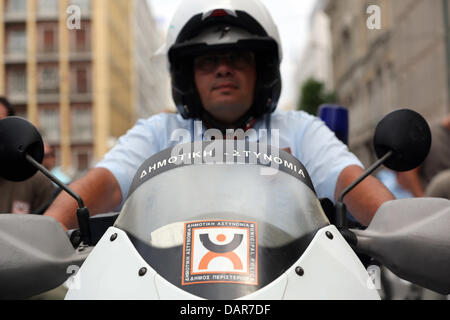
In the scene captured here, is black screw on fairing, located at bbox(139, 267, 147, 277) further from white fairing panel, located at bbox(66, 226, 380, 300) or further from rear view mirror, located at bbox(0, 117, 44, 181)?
rear view mirror, located at bbox(0, 117, 44, 181)

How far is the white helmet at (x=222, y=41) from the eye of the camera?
8.09 feet

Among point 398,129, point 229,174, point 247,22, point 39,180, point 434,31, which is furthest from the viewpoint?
point 434,31

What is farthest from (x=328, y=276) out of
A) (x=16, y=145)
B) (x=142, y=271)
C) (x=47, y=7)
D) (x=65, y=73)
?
(x=65, y=73)

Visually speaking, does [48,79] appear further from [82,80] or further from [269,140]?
[269,140]

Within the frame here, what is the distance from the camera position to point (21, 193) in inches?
183

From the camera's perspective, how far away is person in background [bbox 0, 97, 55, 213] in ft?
14.9

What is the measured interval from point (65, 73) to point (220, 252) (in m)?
46.1

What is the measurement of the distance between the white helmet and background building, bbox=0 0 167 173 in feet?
132

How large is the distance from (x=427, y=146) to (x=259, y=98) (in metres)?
1.24

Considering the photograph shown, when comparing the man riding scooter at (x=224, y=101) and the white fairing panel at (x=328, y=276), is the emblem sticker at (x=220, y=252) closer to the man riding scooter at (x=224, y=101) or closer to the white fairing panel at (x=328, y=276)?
the white fairing panel at (x=328, y=276)

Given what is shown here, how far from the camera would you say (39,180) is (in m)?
4.80

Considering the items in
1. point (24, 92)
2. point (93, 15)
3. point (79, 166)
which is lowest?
point (79, 166)
